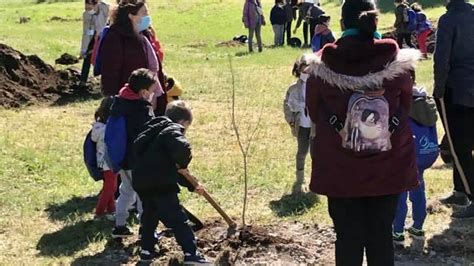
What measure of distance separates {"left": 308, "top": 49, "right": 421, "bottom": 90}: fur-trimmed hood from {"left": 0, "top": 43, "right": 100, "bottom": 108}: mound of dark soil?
8829 millimetres

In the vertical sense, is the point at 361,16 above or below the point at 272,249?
above

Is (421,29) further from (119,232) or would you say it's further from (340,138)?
(340,138)

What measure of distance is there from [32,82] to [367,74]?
10.1m

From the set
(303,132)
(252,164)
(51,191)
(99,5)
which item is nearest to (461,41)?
(303,132)

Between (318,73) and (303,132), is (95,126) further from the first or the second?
(318,73)

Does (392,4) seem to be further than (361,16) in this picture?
Yes

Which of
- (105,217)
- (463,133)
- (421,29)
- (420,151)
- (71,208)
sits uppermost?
(420,151)

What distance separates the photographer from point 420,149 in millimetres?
5824

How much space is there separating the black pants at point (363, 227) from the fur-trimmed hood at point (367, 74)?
0.64 metres

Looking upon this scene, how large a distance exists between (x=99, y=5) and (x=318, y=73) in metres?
10.1

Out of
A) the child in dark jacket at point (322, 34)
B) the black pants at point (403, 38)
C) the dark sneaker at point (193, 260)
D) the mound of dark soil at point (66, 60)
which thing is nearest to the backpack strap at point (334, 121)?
the dark sneaker at point (193, 260)

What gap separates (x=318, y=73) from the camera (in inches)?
167

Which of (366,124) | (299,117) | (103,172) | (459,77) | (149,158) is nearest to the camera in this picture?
(366,124)

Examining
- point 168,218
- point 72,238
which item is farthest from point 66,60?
point 168,218
